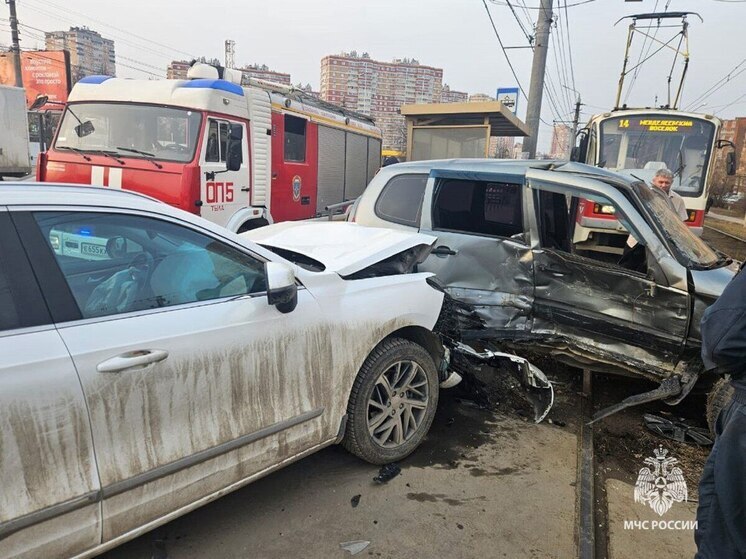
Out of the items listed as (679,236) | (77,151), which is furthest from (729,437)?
(77,151)

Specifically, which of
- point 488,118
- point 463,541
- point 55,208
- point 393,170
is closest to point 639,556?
point 463,541

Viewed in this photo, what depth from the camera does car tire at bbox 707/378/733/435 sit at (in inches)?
128

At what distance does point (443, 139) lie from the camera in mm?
14602

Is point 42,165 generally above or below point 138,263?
above

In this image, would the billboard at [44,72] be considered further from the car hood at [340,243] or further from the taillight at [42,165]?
the car hood at [340,243]

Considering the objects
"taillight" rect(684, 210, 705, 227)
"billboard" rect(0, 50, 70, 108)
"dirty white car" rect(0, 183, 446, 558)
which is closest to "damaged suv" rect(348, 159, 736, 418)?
"dirty white car" rect(0, 183, 446, 558)

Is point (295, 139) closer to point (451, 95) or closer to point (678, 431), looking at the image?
point (678, 431)

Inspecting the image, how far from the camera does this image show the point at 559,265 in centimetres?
403

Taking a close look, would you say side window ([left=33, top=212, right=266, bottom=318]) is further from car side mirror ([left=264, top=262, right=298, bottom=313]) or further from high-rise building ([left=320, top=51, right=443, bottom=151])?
high-rise building ([left=320, top=51, right=443, bottom=151])

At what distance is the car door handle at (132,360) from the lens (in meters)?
1.82

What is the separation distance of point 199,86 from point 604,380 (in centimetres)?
596

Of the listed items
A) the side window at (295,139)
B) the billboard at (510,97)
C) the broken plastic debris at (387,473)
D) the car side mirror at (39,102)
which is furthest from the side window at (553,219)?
the billboard at (510,97)

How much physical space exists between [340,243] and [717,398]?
8.90ft

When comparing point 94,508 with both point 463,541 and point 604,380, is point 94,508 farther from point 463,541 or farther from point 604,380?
point 604,380
